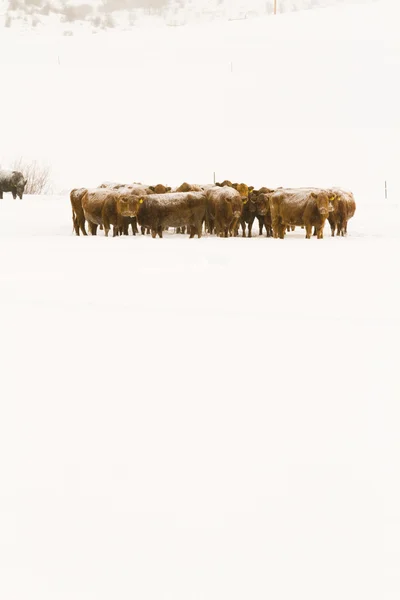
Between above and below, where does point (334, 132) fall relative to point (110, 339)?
above

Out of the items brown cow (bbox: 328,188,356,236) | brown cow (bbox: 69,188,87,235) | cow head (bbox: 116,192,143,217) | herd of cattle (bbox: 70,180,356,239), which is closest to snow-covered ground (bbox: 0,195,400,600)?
herd of cattle (bbox: 70,180,356,239)

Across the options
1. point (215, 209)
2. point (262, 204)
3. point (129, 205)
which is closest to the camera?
point (129, 205)

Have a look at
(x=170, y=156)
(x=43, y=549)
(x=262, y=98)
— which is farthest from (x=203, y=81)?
(x=43, y=549)

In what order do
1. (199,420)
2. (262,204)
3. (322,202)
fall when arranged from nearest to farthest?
(199,420)
(322,202)
(262,204)

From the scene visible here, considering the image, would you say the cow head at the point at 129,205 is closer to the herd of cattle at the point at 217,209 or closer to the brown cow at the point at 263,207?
the herd of cattle at the point at 217,209

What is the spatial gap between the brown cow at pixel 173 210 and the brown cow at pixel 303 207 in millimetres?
1596

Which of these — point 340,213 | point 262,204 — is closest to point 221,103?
point 262,204

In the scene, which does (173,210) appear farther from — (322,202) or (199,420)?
(199,420)

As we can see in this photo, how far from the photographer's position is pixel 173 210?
51.2 ft

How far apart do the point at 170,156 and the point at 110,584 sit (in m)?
33.3

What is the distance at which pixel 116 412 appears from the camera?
4258 millimetres

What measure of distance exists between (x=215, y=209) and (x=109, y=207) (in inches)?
95.3

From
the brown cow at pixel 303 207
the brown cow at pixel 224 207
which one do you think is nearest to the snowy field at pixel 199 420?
the brown cow at pixel 303 207

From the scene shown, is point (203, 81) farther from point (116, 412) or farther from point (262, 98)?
point (116, 412)
